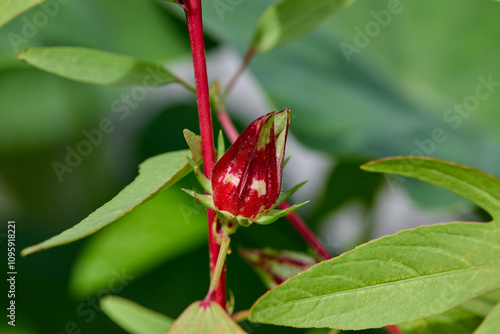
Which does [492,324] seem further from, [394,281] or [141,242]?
[141,242]

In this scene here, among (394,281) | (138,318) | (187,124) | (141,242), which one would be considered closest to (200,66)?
(394,281)

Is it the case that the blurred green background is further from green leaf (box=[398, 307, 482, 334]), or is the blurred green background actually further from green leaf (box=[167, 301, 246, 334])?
green leaf (box=[167, 301, 246, 334])

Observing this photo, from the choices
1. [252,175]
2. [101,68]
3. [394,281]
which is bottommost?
[394,281]

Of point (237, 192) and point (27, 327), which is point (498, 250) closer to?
point (237, 192)

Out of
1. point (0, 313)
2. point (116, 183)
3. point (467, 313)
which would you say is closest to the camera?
point (467, 313)

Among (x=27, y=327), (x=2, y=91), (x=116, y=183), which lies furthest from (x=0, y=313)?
(x=2, y=91)

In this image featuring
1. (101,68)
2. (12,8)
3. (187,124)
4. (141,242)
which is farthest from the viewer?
(187,124)
